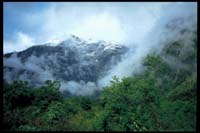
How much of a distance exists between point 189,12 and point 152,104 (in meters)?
66.9


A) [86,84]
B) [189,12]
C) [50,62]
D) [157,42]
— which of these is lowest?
[86,84]

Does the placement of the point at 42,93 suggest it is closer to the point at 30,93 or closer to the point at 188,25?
the point at 30,93

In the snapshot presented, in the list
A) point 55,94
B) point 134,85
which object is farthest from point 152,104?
point 55,94

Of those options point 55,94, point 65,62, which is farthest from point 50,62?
point 55,94

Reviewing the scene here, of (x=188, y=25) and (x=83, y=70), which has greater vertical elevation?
(x=188, y=25)

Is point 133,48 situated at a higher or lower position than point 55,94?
higher

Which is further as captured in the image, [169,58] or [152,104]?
[169,58]

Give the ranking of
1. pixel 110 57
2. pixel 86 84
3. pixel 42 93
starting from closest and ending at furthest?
pixel 42 93 → pixel 86 84 → pixel 110 57

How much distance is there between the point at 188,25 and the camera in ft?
242

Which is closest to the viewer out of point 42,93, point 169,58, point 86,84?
point 42,93

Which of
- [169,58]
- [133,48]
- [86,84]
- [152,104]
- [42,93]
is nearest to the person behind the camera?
[152,104]

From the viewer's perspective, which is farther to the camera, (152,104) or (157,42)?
(157,42)

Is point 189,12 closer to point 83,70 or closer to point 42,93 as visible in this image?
point 83,70

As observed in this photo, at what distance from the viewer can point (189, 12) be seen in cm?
7938
